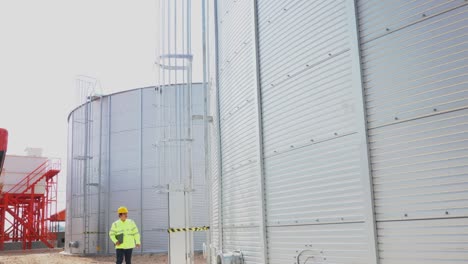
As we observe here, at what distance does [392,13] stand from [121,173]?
17.3 meters

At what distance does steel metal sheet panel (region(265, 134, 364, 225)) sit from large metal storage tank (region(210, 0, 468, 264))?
0.01 m

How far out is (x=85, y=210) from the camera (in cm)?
2092

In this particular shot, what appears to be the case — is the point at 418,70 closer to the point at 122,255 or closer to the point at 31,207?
the point at 122,255

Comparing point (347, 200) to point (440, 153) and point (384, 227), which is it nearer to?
point (384, 227)

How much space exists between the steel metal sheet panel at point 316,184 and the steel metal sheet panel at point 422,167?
0.29m

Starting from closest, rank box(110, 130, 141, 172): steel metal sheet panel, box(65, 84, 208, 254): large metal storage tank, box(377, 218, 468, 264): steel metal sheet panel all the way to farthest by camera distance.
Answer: box(377, 218, 468, 264): steel metal sheet panel, box(65, 84, 208, 254): large metal storage tank, box(110, 130, 141, 172): steel metal sheet panel

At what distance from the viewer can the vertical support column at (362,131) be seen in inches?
173

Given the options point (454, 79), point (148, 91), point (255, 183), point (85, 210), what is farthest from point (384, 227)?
point (85, 210)

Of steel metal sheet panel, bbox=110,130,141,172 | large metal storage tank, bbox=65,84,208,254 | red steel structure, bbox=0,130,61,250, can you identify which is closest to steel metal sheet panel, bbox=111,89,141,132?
large metal storage tank, bbox=65,84,208,254

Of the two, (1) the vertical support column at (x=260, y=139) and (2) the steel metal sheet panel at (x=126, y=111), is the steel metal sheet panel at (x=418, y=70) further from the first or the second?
(2) the steel metal sheet panel at (x=126, y=111)

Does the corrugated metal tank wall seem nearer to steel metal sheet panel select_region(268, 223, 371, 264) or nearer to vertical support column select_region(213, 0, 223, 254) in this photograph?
steel metal sheet panel select_region(268, 223, 371, 264)

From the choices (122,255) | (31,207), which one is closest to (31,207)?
(31,207)

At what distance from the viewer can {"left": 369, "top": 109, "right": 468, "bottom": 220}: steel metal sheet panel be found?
3.81 m

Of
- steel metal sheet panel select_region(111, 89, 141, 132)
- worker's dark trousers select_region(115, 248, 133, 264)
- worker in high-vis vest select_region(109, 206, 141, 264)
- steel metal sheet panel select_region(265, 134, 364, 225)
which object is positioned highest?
steel metal sheet panel select_region(111, 89, 141, 132)
